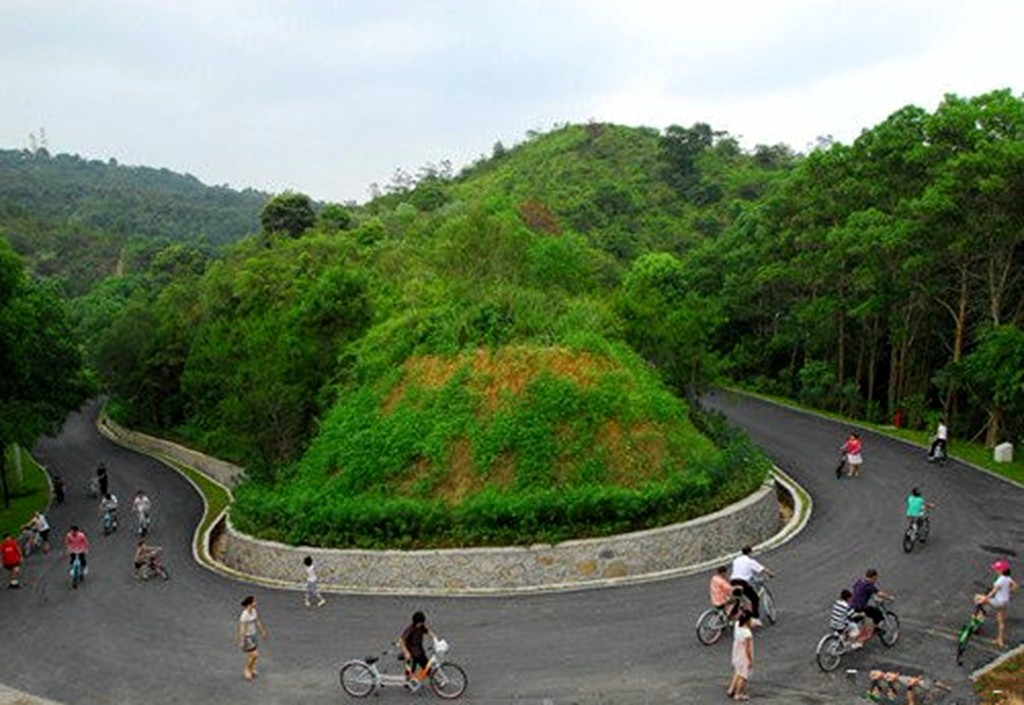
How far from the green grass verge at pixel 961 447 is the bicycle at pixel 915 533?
8594 mm

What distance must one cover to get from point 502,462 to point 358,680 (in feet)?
29.7

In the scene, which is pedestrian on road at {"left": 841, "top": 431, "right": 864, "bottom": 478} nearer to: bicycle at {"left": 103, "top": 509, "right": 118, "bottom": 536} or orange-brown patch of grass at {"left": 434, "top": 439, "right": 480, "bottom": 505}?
orange-brown patch of grass at {"left": 434, "top": 439, "right": 480, "bottom": 505}

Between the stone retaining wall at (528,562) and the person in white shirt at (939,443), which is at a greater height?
the person in white shirt at (939,443)

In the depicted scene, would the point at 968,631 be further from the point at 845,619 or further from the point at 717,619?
the point at 717,619

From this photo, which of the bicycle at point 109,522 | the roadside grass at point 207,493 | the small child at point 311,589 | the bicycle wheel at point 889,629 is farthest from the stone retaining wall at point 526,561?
the bicycle at point 109,522

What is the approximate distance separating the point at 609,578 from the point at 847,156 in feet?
85.9

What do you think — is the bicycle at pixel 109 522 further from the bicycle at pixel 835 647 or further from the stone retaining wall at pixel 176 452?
the bicycle at pixel 835 647

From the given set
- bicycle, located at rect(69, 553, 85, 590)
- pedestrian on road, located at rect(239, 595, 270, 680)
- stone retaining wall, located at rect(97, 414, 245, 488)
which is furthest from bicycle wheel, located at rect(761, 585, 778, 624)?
stone retaining wall, located at rect(97, 414, 245, 488)

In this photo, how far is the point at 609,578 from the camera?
21359 millimetres

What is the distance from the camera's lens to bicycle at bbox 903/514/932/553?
21609 millimetres

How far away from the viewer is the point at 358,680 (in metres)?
15.8

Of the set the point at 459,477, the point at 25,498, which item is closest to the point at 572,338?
the point at 459,477

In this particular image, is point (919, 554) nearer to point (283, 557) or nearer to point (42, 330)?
point (283, 557)

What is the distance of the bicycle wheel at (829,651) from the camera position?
1541 cm
